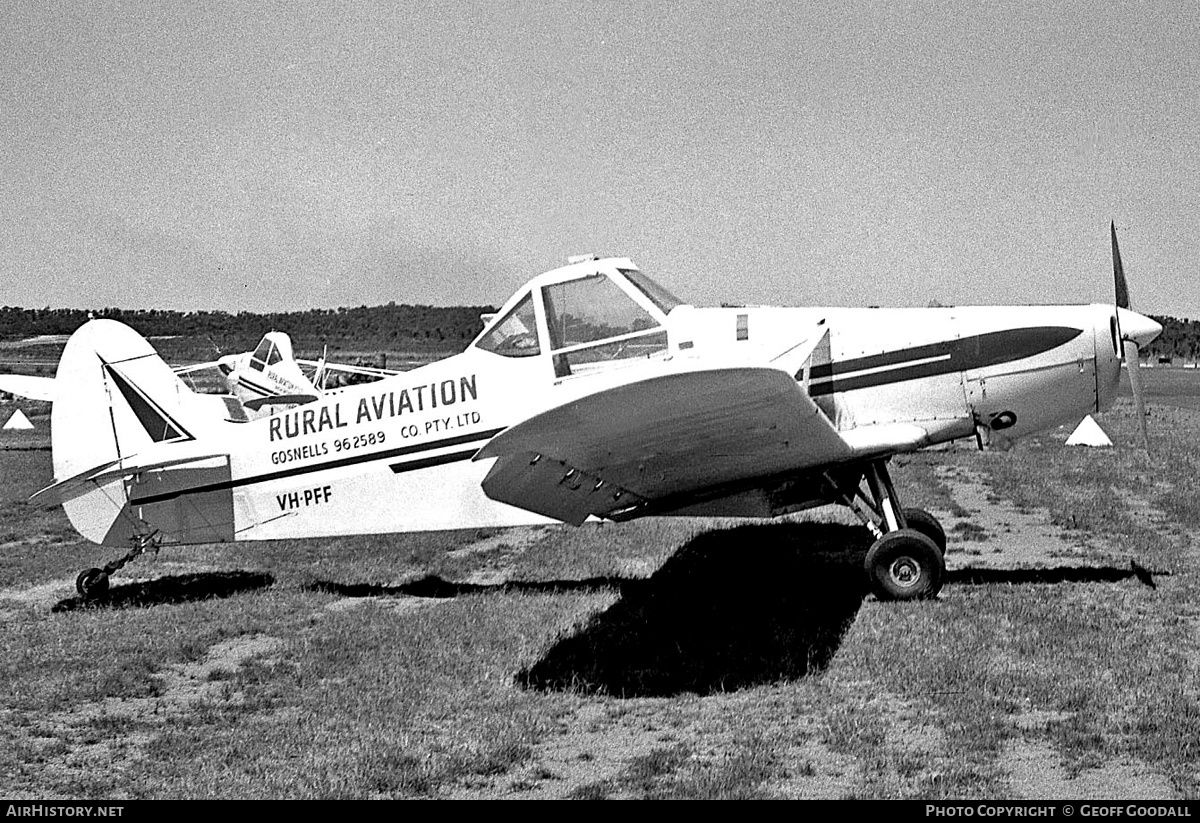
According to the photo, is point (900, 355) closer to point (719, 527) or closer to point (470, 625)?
point (470, 625)

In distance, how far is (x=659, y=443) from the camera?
644cm

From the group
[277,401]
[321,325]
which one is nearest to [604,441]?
[277,401]

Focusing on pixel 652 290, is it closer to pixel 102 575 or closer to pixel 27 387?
pixel 102 575

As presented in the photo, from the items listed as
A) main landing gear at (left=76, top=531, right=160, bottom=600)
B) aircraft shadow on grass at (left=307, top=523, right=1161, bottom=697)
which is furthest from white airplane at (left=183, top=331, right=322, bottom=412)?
aircraft shadow on grass at (left=307, top=523, right=1161, bottom=697)

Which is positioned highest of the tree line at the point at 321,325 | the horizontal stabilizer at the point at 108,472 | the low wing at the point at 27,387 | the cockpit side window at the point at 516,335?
the tree line at the point at 321,325

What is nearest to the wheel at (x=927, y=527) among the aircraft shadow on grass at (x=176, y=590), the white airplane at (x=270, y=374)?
the aircraft shadow on grass at (x=176, y=590)

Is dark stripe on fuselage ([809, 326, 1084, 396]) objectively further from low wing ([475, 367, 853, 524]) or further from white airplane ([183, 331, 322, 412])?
white airplane ([183, 331, 322, 412])

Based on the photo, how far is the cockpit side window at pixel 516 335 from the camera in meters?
7.97

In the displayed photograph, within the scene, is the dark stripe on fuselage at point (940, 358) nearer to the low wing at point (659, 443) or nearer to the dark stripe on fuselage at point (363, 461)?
the low wing at point (659, 443)

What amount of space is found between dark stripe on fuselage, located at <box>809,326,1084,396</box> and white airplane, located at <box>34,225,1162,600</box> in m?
0.01

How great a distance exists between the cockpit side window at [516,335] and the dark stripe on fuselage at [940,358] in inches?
80.9

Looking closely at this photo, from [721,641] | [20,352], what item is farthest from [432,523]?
[20,352]

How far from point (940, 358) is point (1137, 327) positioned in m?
1.52

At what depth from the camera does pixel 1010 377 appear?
7770 mm
